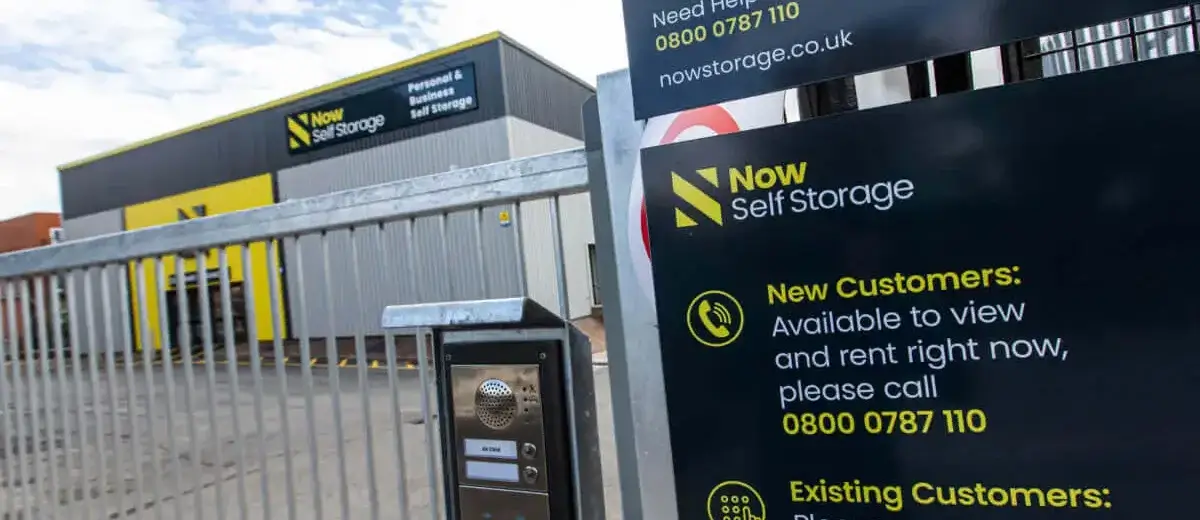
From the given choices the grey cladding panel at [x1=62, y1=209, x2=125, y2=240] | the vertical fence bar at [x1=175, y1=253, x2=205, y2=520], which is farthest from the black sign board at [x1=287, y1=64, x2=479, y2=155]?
the vertical fence bar at [x1=175, y1=253, x2=205, y2=520]

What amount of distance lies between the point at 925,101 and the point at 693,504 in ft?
3.51

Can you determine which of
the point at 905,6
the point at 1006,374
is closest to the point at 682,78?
the point at 905,6

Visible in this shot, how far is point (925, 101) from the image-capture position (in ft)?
5.01

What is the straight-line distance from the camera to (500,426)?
→ 2008mm

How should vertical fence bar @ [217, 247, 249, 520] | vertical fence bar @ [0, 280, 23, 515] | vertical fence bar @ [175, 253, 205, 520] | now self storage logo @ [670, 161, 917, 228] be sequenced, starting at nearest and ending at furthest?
now self storage logo @ [670, 161, 917, 228]
vertical fence bar @ [217, 247, 249, 520]
vertical fence bar @ [175, 253, 205, 520]
vertical fence bar @ [0, 280, 23, 515]

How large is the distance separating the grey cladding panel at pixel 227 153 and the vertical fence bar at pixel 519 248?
14.6 meters

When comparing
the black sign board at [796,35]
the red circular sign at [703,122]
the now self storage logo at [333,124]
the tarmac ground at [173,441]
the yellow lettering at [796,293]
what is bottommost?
the tarmac ground at [173,441]

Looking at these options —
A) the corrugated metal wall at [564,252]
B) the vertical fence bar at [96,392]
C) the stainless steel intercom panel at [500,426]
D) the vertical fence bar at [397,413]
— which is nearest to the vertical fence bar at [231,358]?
the vertical fence bar at [397,413]

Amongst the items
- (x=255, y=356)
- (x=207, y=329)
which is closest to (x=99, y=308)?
(x=207, y=329)

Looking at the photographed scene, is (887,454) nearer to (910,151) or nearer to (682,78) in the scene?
(910,151)

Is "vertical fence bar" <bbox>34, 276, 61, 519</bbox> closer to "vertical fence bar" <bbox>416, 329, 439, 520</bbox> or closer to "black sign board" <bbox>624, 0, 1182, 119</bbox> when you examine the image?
"vertical fence bar" <bbox>416, 329, 439, 520</bbox>

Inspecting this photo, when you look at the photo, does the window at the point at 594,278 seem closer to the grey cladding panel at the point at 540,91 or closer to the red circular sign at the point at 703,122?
the red circular sign at the point at 703,122

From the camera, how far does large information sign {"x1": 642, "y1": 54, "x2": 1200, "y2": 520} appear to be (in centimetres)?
142

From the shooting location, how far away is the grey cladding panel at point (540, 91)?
16578mm
